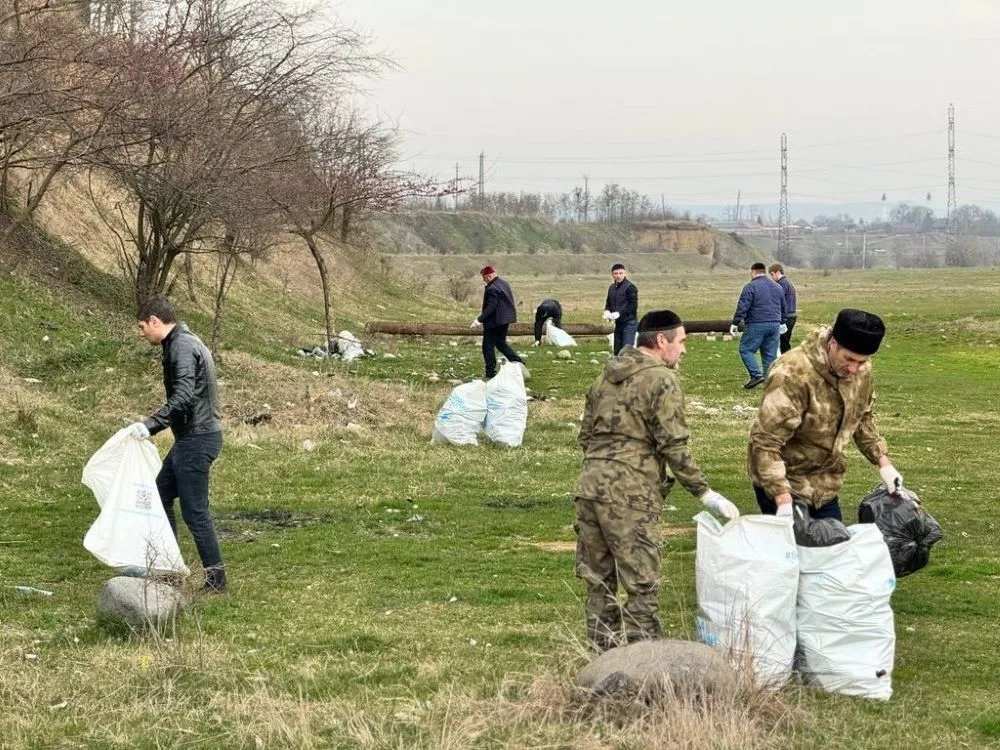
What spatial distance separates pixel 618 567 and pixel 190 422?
298 cm

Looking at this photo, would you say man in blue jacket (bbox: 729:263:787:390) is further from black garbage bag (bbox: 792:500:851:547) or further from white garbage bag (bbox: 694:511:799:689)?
white garbage bag (bbox: 694:511:799:689)

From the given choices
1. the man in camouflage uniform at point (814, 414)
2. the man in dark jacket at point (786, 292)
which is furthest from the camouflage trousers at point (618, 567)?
the man in dark jacket at point (786, 292)

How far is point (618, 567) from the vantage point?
6.05 m

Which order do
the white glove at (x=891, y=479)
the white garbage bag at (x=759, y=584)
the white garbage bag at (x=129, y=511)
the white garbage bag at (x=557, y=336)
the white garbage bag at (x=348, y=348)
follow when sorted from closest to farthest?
the white garbage bag at (x=759, y=584), the white glove at (x=891, y=479), the white garbage bag at (x=129, y=511), the white garbage bag at (x=348, y=348), the white garbage bag at (x=557, y=336)

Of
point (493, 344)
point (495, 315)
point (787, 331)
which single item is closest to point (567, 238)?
point (787, 331)

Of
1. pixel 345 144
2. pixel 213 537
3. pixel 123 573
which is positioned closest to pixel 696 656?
pixel 213 537

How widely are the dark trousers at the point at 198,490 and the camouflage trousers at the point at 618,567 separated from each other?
2.60 meters

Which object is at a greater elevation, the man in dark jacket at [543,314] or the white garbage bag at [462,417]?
the man in dark jacket at [543,314]

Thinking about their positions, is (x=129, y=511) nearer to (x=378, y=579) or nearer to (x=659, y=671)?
(x=378, y=579)

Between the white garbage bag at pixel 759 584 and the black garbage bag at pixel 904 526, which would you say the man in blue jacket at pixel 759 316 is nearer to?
the black garbage bag at pixel 904 526

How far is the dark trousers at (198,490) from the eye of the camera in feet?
25.5

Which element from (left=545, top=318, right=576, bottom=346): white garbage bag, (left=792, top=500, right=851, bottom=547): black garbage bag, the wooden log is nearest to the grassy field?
(left=792, top=500, right=851, bottom=547): black garbage bag

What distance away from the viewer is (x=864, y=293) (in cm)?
5969

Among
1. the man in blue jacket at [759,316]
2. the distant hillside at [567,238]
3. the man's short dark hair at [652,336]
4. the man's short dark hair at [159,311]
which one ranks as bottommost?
the man in blue jacket at [759,316]
